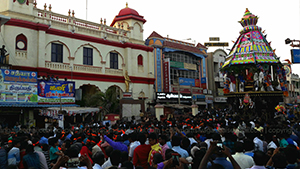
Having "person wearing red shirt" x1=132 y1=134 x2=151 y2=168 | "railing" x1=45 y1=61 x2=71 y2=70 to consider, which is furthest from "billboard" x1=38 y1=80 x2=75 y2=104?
"person wearing red shirt" x1=132 y1=134 x2=151 y2=168

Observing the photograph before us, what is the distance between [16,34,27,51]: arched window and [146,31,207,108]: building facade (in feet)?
46.8

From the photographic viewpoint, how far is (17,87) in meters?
17.1

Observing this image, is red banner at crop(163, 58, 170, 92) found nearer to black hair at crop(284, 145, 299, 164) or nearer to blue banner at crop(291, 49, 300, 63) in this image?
blue banner at crop(291, 49, 300, 63)

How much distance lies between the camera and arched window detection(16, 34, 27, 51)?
19.6m

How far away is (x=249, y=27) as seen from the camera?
21625mm

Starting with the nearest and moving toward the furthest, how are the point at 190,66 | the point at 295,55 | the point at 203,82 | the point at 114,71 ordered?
the point at 295,55, the point at 114,71, the point at 190,66, the point at 203,82

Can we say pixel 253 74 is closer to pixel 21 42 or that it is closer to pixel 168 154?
pixel 168 154

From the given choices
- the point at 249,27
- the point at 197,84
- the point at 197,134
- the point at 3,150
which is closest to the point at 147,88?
the point at 197,84

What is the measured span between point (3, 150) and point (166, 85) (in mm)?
25176

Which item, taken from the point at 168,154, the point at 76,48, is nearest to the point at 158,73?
the point at 76,48

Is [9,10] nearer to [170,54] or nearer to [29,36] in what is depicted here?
[29,36]

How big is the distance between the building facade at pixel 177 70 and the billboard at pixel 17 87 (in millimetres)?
13316

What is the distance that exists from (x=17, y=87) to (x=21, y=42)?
4749 mm

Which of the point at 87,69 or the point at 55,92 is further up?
the point at 87,69
